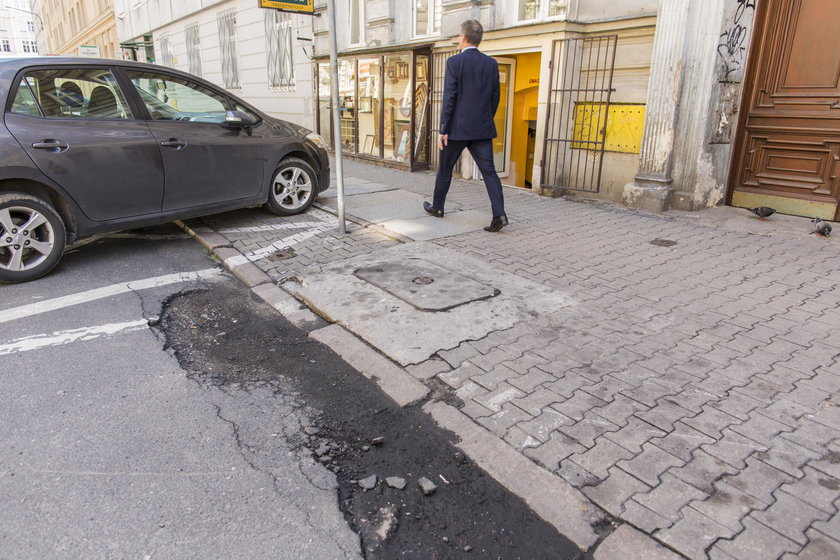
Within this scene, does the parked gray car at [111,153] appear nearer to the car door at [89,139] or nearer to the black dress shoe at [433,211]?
the car door at [89,139]

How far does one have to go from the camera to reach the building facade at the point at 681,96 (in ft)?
20.9

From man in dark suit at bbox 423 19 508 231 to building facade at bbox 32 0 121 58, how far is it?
1083 inches

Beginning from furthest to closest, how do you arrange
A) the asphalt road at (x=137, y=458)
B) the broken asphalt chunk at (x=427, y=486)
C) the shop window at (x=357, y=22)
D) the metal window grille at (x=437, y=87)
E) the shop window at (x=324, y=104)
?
the shop window at (x=324, y=104), the shop window at (x=357, y=22), the metal window grille at (x=437, y=87), the broken asphalt chunk at (x=427, y=486), the asphalt road at (x=137, y=458)

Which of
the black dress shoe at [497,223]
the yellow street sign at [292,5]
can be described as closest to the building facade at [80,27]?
the yellow street sign at [292,5]

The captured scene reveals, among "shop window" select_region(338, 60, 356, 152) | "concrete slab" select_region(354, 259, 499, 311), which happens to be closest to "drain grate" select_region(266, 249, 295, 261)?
"concrete slab" select_region(354, 259, 499, 311)

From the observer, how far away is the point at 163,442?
271 centimetres

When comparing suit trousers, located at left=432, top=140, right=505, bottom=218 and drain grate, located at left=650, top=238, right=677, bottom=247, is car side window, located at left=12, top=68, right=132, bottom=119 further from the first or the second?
drain grate, located at left=650, top=238, right=677, bottom=247

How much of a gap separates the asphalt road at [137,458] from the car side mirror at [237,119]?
2.68 m

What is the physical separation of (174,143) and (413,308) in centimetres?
322

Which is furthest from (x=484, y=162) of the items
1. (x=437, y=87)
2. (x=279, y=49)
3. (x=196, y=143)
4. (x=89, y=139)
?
(x=279, y=49)

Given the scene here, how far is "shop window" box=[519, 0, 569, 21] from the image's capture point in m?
7.99

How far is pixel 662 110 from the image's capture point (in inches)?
269

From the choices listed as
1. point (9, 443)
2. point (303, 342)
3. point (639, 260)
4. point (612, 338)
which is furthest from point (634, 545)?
point (639, 260)

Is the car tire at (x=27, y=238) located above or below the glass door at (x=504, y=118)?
below
